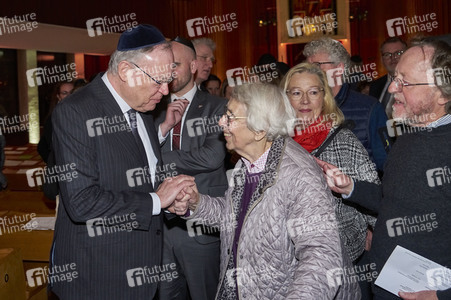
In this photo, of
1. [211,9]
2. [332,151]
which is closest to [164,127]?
[332,151]

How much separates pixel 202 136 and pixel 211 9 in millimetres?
11902

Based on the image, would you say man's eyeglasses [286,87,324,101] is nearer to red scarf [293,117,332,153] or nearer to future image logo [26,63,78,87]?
red scarf [293,117,332,153]

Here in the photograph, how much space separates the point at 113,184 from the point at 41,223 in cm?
263

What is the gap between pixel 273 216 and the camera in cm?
187

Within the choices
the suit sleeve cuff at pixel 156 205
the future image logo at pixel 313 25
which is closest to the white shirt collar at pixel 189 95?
the suit sleeve cuff at pixel 156 205

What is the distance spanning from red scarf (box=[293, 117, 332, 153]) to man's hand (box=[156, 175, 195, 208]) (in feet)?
2.48

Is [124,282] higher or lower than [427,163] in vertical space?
lower

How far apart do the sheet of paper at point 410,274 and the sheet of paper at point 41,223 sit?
3148 mm

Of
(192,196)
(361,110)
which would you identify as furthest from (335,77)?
(192,196)

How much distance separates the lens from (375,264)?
195 centimetres

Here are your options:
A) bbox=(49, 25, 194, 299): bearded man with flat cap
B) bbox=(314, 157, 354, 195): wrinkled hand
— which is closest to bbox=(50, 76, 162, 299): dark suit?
bbox=(49, 25, 194, 299): bearded man with flat cap

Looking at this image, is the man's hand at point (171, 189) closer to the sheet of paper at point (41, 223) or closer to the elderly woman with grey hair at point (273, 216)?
the elderly woman with grey hair at point (273, 216)

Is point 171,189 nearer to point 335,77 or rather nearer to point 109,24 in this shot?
point 335,77

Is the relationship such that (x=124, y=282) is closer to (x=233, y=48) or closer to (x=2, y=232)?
(x=2, y=232)
